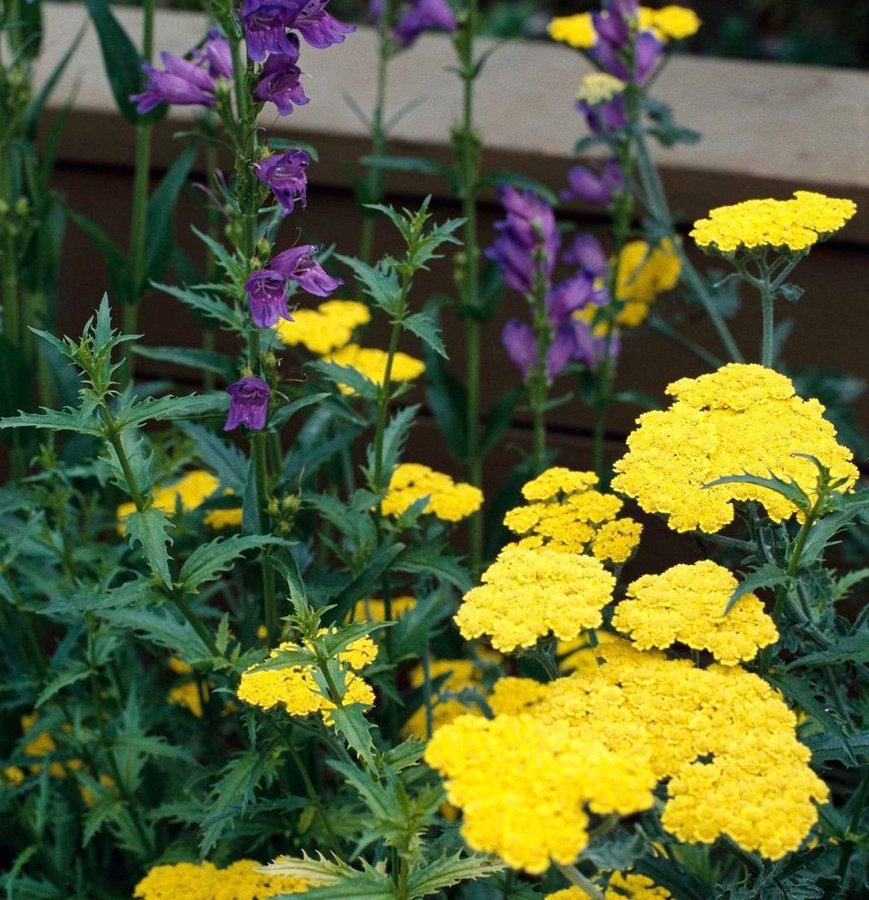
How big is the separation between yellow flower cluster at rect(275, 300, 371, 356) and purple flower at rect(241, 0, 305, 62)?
0.51m

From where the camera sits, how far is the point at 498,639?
1184mm

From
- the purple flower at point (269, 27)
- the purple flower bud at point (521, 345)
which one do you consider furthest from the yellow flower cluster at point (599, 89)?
the purple flower at point (269, 27)

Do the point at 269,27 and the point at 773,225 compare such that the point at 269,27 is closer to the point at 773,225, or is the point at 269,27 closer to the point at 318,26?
the point at 318,26

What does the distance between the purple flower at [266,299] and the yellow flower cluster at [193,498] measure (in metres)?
0.44

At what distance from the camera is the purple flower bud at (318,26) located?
54.7 inches

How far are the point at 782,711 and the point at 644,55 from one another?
52.3 inches

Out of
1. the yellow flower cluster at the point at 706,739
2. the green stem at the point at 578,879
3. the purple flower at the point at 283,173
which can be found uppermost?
the purple flower at the point at 283,173

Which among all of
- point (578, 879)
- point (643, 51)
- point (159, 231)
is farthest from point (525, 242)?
point (578, 879)

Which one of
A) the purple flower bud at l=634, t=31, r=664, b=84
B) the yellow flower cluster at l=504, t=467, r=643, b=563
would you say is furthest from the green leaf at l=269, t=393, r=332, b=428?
the purple flower bud at l=634, t=31, r=664, b=84

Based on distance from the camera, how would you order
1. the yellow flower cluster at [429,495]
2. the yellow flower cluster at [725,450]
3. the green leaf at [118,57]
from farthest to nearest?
the green leaf at [118,57] → the yellow flower cluster at [429,495] → the yellow flower cluster at [725,450]

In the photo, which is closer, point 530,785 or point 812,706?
A: point 530,785

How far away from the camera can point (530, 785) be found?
0.98m

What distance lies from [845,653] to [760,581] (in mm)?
116

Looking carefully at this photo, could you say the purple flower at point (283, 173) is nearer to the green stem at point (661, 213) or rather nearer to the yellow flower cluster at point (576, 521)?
the yellow flower cluster at point (576, 521)
